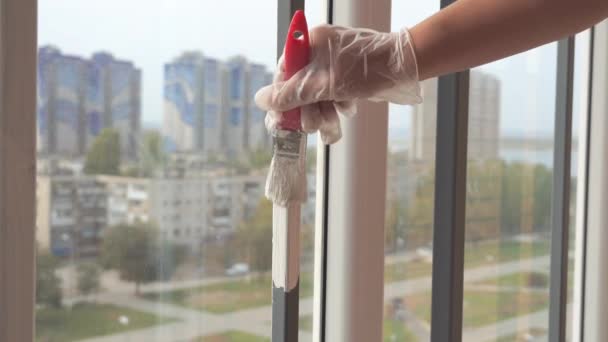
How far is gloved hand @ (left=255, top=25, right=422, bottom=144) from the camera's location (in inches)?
31.9

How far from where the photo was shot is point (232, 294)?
1485 millimetres

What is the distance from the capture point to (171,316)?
139 centimetres

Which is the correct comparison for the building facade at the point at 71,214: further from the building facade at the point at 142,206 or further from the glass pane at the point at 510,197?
the glass pane at the point at 510,197

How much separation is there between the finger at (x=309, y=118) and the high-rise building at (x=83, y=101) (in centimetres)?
52

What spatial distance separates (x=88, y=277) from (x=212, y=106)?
461mm

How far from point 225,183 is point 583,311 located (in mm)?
1592

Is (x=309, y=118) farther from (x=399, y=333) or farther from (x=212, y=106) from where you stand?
(x=399, y=333)

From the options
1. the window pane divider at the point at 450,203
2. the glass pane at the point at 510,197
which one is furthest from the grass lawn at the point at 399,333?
the glass pane at the point at 510,197

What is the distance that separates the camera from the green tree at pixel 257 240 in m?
1.48

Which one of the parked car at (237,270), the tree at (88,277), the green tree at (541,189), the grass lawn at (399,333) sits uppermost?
the green tree at (541,189)

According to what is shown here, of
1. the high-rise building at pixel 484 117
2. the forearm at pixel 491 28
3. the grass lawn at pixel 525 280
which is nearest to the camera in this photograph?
the forearm at pixel 491 28

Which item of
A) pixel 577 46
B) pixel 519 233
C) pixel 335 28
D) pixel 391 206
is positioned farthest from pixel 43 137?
pixel 519 233

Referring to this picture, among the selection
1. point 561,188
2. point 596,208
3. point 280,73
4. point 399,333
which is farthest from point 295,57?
point 596,208

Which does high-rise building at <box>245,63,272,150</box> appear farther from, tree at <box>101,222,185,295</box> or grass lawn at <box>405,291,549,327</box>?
grass lawn at <box>405,291,549,327</box>
